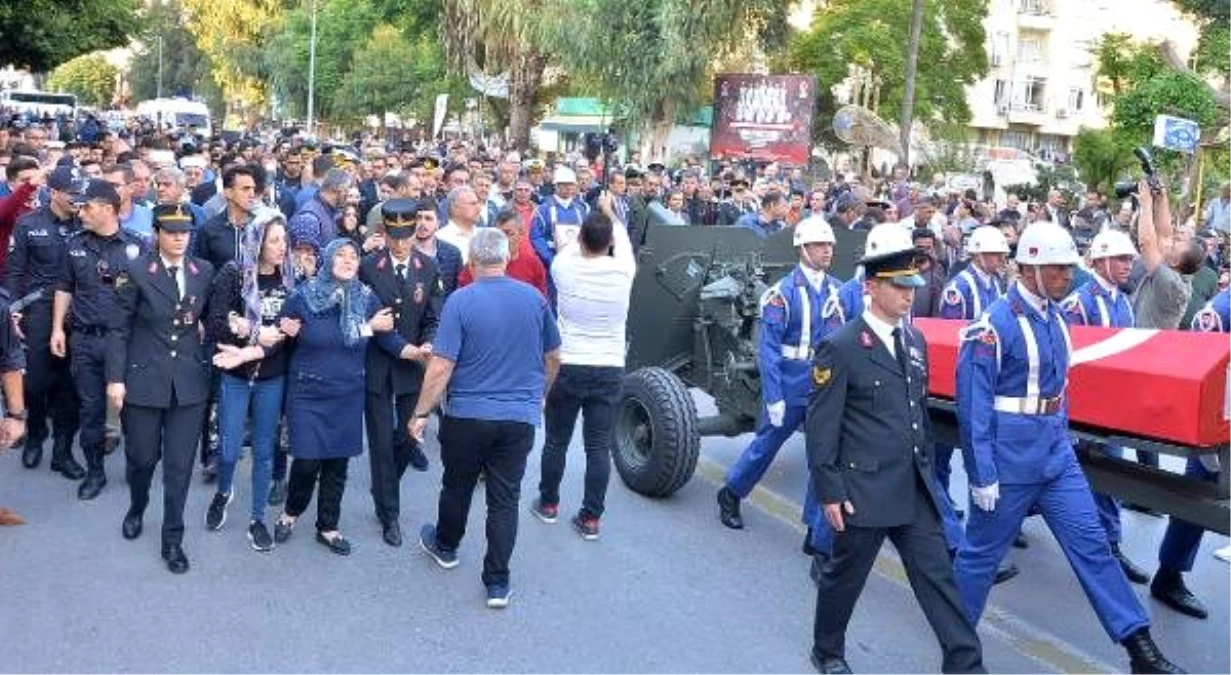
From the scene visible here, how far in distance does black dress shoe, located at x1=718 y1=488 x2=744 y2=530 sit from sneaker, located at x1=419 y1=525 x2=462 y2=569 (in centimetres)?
175

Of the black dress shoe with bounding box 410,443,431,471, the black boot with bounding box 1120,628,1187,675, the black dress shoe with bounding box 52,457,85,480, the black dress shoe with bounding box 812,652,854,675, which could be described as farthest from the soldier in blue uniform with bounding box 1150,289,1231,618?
the black dress shoe with bounding box 52,457,85,480

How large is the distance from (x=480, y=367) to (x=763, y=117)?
18.0 meters

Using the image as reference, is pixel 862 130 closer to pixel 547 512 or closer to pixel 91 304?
pixel 547 512

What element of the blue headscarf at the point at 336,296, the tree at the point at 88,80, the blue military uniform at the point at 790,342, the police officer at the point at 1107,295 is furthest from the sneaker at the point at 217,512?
the tree at the point at 88,80

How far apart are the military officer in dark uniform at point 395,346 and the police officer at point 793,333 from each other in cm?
181

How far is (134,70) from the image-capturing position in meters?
91.1

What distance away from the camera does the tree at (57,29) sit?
841 inches

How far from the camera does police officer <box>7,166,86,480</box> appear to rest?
25.5 ft

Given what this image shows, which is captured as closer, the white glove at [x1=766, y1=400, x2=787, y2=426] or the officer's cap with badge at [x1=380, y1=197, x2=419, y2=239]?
the officer's cap with badge at [x1=380, y1=197, x2=419, y2=239]

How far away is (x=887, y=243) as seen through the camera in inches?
204

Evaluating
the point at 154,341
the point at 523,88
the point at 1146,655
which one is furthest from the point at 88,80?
the point at 1146,655

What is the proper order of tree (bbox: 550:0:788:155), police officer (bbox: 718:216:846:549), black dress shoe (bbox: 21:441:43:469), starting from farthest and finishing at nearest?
1. tree (bbox: 550:0:788:155)
2. black dress shoe (bbox: 21:441:43:469)
3. police officer (bbox: 718:216:846:549)

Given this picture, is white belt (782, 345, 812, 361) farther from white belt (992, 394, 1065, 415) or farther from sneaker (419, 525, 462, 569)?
sneaker (419, 525, 462, 569)

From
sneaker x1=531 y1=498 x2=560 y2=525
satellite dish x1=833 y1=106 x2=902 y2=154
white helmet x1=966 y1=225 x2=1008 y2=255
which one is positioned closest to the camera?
sneaker x1=531 y1=498 x2=560 y2=525
